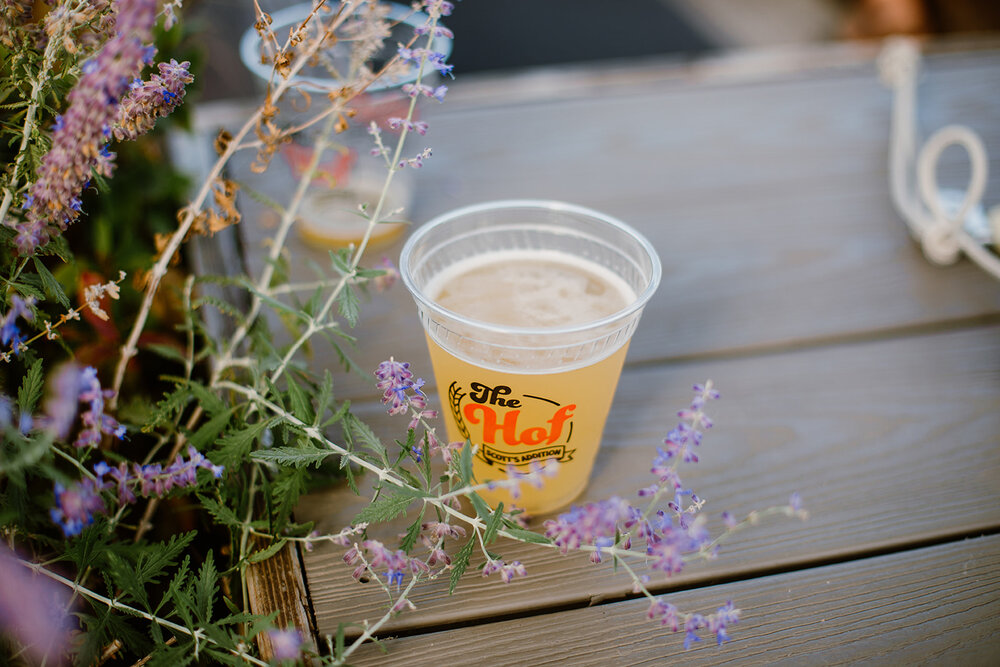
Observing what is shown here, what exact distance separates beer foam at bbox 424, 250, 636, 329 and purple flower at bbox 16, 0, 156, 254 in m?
0.42

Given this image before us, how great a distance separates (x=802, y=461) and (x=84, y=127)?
96cm

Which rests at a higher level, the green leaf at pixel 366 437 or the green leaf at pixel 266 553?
the green leaf at pixel 366 437

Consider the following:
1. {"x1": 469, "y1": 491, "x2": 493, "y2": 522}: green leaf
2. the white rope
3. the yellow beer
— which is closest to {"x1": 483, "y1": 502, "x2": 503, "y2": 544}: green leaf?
{"x1": 469, "y1": 491, "x2": 493, "y2": 522}: green leaf

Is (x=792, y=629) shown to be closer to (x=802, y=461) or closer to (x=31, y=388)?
(x=802, y=461)

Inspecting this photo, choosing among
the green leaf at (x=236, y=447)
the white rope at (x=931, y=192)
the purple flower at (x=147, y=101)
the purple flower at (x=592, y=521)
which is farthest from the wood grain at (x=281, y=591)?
the white rope at (x=931, y=192)

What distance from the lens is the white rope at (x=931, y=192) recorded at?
50.0 inches

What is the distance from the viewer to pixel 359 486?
988 mm

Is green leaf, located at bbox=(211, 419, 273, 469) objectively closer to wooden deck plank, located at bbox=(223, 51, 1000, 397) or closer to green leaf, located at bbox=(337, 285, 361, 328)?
green leaf, located at bbox=(337, 285, 361, 328)

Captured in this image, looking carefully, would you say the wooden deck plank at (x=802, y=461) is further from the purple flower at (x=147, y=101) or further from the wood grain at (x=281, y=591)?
the purple flower at (x=147, y=101)

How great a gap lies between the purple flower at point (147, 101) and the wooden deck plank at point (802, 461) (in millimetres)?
503

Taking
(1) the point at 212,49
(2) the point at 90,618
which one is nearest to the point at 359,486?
(2) the point at 90,618

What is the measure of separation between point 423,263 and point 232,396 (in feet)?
1.17

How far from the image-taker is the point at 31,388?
0.71 m

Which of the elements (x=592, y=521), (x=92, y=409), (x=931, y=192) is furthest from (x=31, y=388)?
(x=931, y=192)
